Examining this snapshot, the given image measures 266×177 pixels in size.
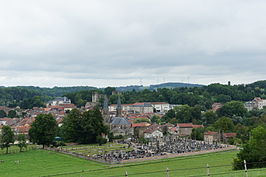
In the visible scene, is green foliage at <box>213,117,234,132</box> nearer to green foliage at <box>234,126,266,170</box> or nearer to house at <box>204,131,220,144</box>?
house at <box>204,131,220,144</box>

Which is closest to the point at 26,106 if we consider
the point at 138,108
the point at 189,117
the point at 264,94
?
the point at 138,108

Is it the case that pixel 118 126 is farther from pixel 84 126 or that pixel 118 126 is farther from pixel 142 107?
pixel 142 107

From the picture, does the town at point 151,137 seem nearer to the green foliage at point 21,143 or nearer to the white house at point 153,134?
the white house at point 153,134

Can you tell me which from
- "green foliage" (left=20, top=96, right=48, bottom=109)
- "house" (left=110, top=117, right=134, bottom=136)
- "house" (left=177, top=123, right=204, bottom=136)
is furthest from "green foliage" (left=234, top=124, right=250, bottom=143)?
"green foliage" (left=20, top=96, right=48, bottom=109)

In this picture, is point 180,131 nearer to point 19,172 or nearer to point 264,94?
point 19,172

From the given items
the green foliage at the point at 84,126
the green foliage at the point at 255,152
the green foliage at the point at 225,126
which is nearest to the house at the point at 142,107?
the green foliage at the point at 225,126

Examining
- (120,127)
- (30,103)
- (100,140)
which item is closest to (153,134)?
(120,127)
